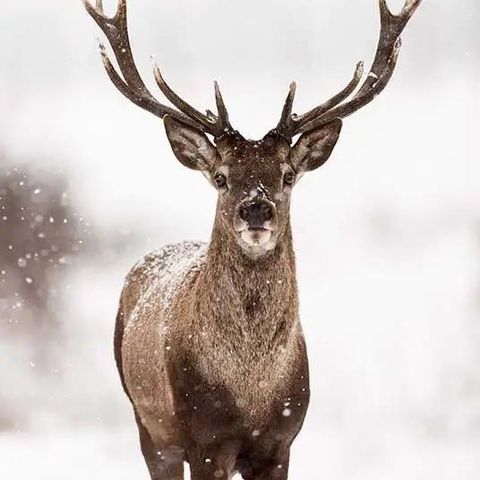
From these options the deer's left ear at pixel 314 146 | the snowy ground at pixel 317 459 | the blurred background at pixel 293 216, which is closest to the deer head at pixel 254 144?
the deer's left ear at pixel 314 146

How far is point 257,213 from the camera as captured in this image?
484 cm

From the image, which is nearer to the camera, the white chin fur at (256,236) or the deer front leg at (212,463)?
the white chin fur at (256,236)

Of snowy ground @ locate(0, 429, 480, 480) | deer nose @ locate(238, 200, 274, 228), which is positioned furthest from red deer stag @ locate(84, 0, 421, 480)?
snowy ground @ locate(0, 429, 480, 480)

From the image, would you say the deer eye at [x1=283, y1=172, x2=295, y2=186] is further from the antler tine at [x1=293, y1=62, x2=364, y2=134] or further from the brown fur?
the antler tine at [x1=293, y1=62, x2=364, y2=134]

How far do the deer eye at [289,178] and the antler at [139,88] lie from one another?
0.39 m

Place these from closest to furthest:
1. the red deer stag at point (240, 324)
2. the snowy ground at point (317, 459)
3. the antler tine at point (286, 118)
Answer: the red deer stag at point (240, 324) < the antler tine at point (286, 118) < the snowy ground at point (317, 459)

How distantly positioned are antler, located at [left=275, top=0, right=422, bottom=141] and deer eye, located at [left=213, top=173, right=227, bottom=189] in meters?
0.39

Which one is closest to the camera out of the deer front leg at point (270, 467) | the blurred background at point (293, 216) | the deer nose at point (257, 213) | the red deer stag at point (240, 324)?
the deer nose at point (257, 213)

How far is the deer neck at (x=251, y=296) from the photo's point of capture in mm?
5125

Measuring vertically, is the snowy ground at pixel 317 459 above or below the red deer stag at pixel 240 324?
above

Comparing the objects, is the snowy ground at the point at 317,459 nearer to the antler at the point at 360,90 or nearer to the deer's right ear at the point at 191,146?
the antler at the point at 360,90

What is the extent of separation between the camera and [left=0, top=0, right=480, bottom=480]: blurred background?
10578mm

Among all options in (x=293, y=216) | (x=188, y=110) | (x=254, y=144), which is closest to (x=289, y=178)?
(x=254, y=144)

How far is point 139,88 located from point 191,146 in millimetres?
661
